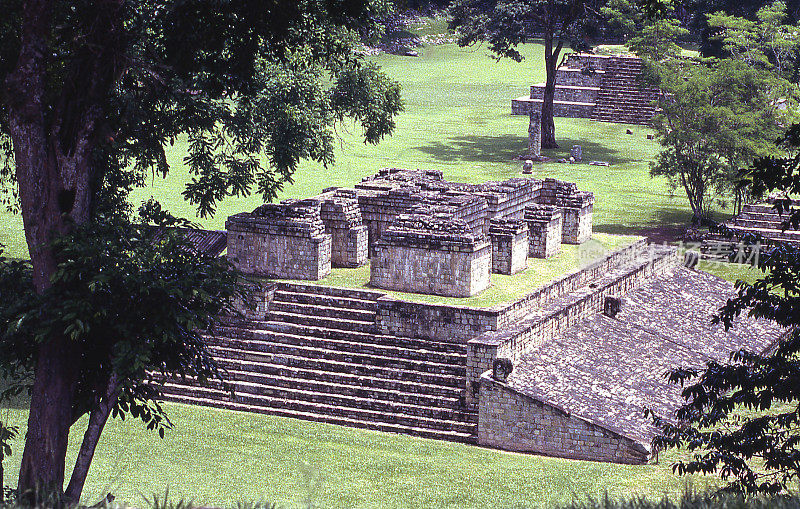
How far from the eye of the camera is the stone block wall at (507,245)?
21906 mm

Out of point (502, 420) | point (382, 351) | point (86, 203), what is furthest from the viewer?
point (382, 351)

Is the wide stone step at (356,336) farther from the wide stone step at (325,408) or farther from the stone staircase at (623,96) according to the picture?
the stone staircase at (623,96)

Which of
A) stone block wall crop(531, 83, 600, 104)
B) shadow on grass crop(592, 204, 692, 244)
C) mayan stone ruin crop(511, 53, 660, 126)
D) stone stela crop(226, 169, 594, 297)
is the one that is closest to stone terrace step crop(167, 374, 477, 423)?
stone stela crop(226, 169, 594, 297)

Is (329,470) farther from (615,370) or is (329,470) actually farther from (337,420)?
(615,370)

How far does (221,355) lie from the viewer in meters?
19.9

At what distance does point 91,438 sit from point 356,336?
818 centimetres

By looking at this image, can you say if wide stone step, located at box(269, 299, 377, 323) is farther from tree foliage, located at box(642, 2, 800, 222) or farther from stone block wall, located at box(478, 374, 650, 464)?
tree foliage, located at box(642, 2, 800, 222)

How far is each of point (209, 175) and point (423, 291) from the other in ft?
15.9

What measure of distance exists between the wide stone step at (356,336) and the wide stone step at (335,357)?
0.31 m

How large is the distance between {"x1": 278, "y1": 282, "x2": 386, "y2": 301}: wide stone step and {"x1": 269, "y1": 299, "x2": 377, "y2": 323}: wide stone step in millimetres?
273

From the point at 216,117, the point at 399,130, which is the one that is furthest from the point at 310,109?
the point at 399,130

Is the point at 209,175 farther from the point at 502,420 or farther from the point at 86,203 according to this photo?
the point at 86,203

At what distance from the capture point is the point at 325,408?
1847 centimetres

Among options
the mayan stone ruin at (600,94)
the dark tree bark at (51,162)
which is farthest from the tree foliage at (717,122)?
the dark tree bark at (51,162)
